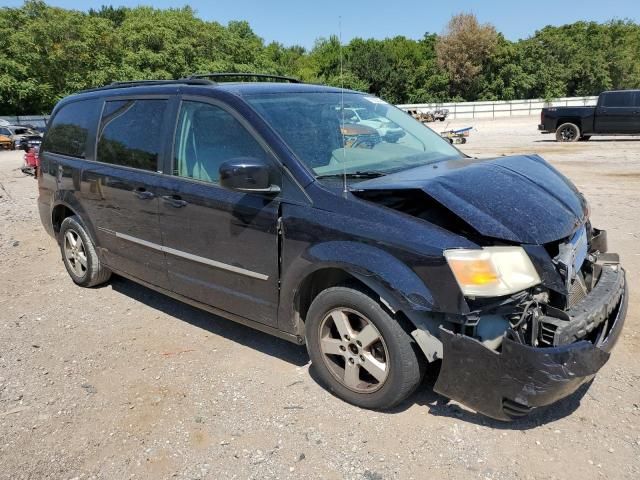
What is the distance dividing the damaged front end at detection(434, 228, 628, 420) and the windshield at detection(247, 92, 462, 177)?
1.19 m

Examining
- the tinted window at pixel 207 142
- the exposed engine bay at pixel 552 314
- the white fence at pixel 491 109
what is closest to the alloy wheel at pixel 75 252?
the tinted window at pixel 207 142

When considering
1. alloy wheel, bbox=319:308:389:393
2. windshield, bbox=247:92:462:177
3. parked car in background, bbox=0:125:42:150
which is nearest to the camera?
alloy wheel, bbox=319:308:389:393

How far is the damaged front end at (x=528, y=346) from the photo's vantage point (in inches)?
99.4

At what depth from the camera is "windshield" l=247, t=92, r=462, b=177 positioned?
3430 millimetres

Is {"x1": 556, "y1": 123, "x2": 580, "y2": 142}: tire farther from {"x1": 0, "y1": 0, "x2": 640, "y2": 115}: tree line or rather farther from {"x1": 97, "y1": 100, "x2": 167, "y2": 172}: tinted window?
{"x1": 0, "y1": 0, "x2": 640, "y2": 115}: tree line

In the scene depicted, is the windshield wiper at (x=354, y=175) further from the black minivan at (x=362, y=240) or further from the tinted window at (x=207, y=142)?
the tinted window at (x=207, y=142)

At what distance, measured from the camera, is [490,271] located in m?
2.62

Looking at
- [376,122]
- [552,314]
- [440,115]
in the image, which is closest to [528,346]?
[552,314]

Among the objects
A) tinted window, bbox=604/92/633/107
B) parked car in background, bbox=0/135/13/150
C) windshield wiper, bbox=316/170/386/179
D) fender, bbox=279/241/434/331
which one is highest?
tinted window, bbox=604/92/633/107

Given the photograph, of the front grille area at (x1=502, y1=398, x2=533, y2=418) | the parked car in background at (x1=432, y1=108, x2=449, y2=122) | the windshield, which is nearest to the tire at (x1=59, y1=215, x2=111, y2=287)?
the windshield

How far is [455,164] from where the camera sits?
3.64 m

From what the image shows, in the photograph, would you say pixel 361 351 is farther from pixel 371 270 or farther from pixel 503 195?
pixel 503 195

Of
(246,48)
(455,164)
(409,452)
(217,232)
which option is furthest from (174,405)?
(246,48)

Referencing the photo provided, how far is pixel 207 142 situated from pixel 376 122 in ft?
4.20
